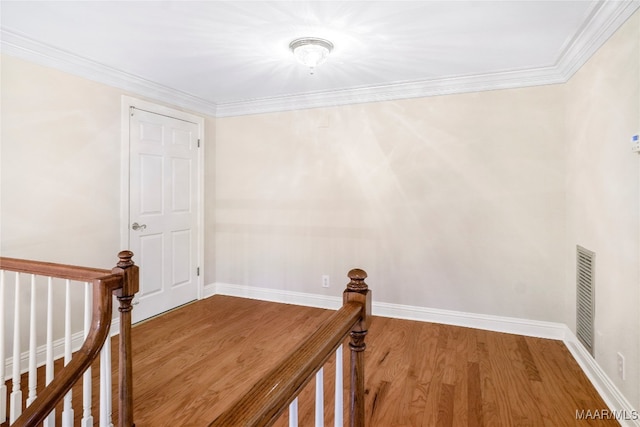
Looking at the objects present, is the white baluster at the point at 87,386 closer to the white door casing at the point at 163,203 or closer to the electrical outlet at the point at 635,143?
the white door casing at the point at 163,203

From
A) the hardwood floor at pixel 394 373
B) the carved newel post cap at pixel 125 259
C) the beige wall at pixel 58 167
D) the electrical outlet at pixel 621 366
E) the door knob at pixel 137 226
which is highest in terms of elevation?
the beige wall at pixel 58 167

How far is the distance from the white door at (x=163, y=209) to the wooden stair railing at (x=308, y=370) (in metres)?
2.86

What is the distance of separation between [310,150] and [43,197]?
2.40m

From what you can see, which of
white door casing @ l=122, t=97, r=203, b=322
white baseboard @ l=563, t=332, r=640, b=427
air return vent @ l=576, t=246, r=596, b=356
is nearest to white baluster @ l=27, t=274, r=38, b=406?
white door casing @ l=122, t=97, r=203, b=322

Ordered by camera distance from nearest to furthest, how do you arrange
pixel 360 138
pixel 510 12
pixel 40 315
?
pixel 510 12 < pixel 40 315 < pixel 360 138

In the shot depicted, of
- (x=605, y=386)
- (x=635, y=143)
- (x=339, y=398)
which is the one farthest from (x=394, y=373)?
(x=635, y=143)

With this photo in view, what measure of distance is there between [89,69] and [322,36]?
77.3 inches

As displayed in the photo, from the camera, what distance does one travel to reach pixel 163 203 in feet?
12.2

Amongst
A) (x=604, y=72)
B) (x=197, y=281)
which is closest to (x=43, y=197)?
(x=197, y=281)

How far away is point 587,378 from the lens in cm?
242

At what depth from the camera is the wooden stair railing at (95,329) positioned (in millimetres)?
1513

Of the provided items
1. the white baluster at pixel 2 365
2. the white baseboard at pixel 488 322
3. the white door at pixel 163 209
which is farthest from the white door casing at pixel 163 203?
the white baluster at pixel 2 365

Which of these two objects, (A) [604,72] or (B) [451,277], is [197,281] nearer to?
(B) [451,277]

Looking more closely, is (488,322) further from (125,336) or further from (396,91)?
(125,336)
